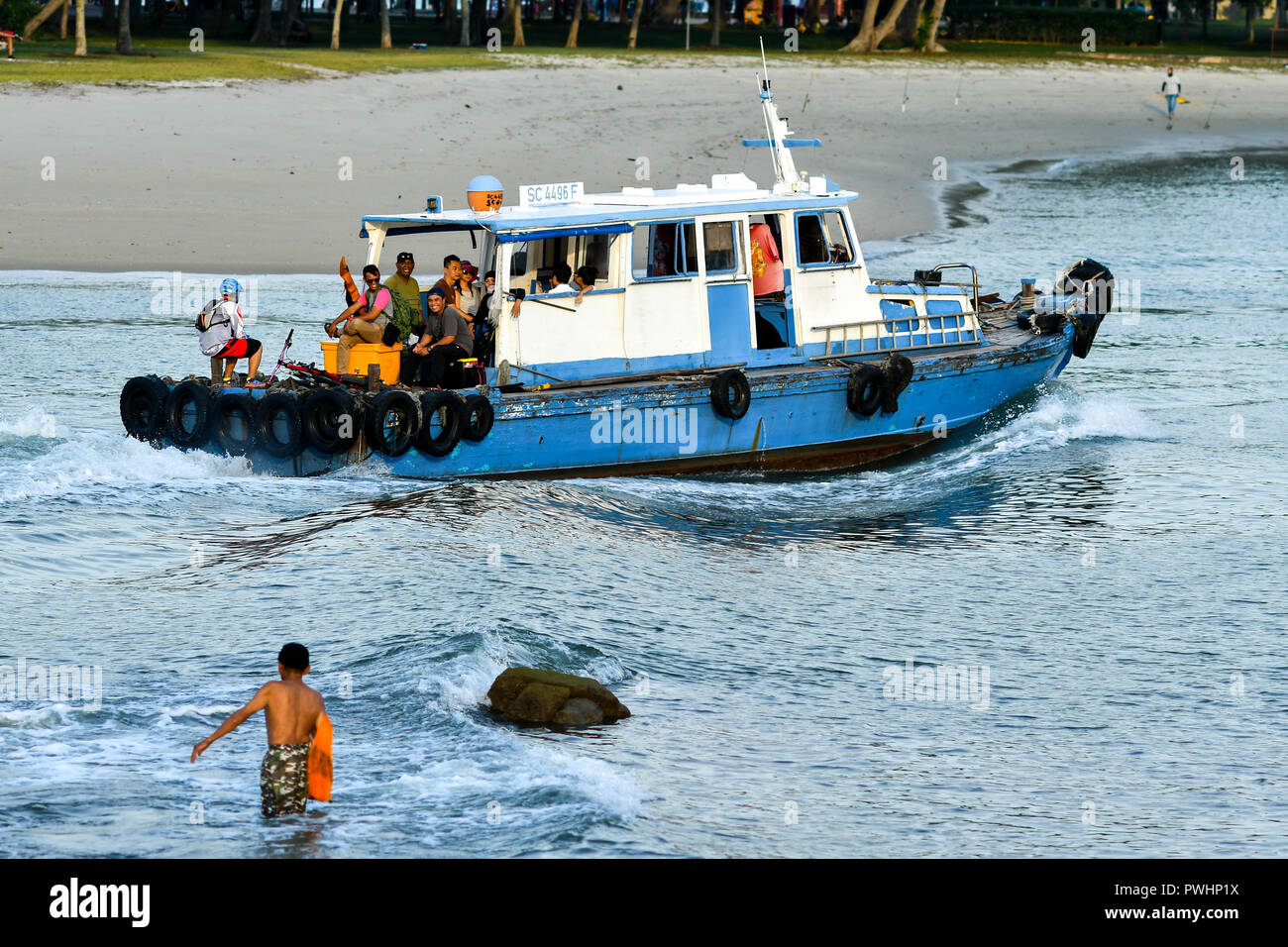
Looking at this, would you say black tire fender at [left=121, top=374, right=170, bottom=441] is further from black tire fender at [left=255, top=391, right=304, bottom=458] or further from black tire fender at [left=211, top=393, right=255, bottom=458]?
black tire fender at [left=255, top=391, right=304, bottom=458]

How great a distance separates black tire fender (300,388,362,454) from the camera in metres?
15.1

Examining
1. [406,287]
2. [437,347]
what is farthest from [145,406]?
[437,347]

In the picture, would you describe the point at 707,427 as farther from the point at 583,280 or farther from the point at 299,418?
the point at 299,418

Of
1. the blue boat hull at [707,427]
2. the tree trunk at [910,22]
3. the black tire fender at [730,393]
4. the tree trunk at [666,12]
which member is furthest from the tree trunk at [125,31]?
the black tire fender at [730,393]

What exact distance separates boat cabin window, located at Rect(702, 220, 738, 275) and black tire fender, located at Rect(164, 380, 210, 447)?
5244mm

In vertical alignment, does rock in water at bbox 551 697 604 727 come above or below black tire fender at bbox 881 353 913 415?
below

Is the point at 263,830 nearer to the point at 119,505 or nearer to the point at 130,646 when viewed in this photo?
the point at 130,646

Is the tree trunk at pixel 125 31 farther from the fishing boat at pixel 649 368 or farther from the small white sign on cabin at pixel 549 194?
the small white sign on cabin at pixel 549 194

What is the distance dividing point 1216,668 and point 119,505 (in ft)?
32.0

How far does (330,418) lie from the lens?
15.1m

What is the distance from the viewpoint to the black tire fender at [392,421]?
1509cm

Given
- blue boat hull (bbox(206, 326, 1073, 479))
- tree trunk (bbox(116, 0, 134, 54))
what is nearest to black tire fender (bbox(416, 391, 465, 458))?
blue boat hull (bbox(206, 326, 1073, 479))
